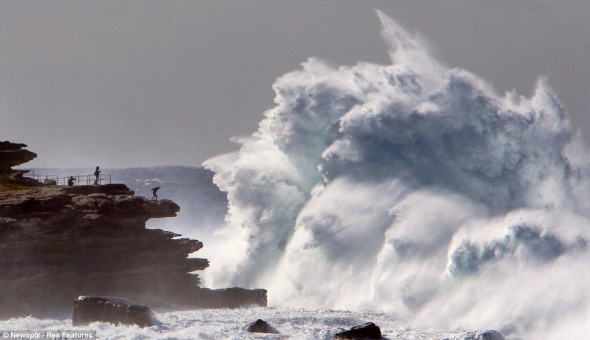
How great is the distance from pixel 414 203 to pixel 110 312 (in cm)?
1666

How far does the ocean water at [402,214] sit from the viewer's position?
34.5 m

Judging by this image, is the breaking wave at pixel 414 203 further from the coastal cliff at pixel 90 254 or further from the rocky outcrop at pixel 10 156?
the rocky outcrop at pixel 10 156

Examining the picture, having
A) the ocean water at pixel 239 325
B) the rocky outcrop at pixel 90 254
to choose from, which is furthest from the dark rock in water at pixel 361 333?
the rocky outcrop at pixel 90 254

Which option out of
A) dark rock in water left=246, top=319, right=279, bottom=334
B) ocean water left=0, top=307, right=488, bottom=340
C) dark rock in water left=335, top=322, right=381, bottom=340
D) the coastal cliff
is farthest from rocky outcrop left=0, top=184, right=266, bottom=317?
dark rock in water left=335, top=322, right=381, bottom=340

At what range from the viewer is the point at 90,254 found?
38.2 m

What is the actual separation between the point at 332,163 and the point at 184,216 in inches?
1527

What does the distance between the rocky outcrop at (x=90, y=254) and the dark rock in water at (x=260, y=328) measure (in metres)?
9.84

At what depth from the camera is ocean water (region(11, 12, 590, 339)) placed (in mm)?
34500

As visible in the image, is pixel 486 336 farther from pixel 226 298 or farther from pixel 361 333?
pixel 226 298

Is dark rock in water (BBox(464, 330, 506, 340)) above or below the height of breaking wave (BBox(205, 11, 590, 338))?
below

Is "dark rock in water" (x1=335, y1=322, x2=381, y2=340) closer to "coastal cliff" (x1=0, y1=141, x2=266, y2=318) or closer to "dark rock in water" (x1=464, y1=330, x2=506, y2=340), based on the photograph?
"dark rock in water" (x1=464, y1=330, x2=506, y2=340)

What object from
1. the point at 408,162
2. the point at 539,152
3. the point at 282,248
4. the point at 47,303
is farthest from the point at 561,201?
the point at 47,303

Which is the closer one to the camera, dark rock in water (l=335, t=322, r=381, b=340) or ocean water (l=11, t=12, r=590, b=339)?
dark rock in water (l=335, t=322, r=381, b=340)

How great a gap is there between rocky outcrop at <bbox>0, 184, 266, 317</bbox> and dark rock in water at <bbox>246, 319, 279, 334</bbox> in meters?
9.84
